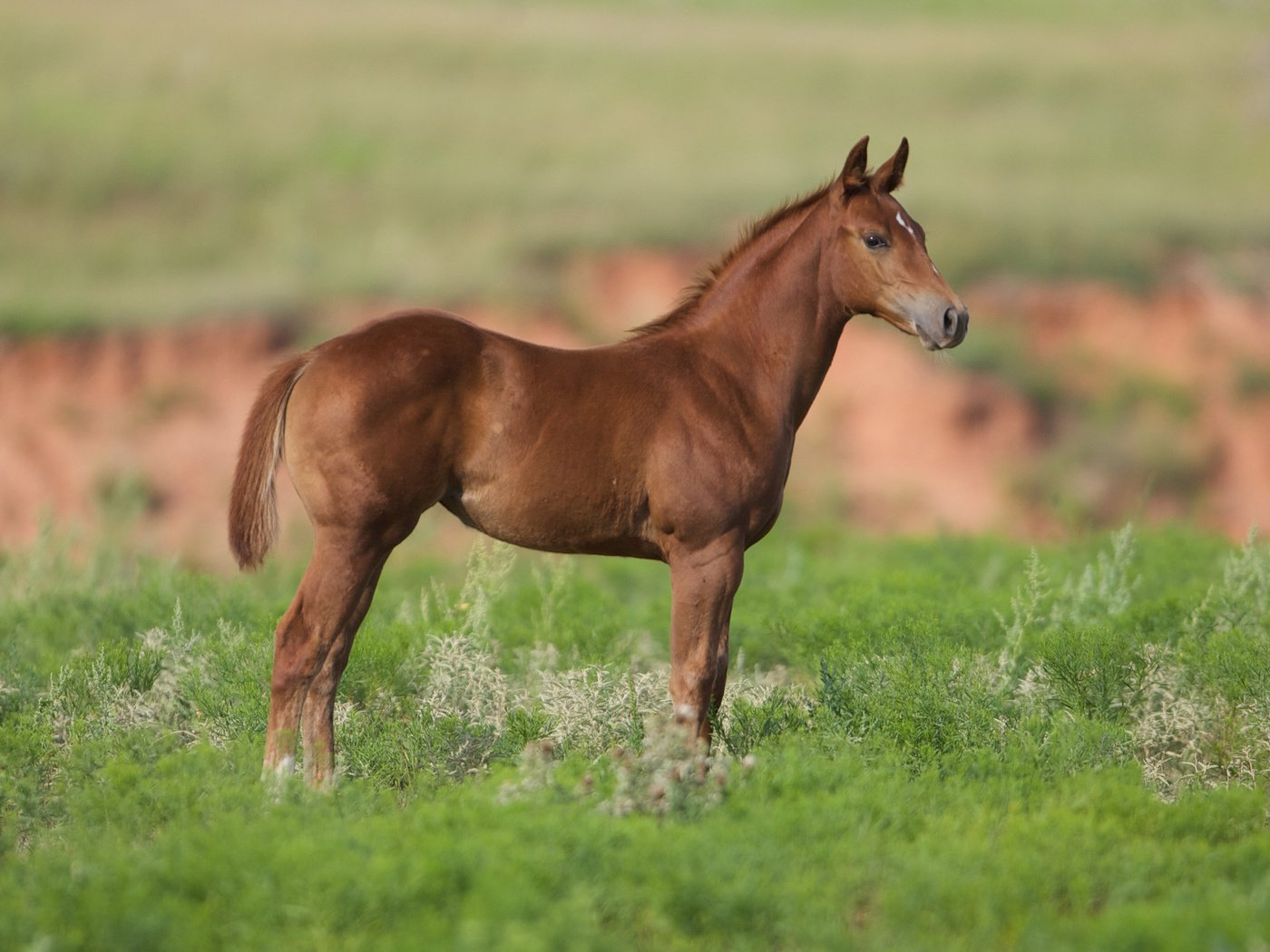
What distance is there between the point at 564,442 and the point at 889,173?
178 cm

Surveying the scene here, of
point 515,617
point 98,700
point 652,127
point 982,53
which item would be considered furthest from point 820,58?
point 98,700

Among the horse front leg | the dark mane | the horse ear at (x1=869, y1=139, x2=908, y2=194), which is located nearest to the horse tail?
the dark mane

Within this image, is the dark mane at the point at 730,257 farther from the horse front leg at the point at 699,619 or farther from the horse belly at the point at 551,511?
the horse front leg at the point at 699,619

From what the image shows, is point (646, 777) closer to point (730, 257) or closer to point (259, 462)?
point (259, 462)

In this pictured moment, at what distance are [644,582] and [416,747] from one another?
5179 mm

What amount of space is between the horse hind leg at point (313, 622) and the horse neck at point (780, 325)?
5.44 ft

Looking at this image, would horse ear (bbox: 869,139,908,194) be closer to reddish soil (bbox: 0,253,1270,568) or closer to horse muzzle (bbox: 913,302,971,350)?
horse muzzle (bbox: 913,302,971,350)

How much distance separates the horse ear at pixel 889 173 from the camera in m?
5.83

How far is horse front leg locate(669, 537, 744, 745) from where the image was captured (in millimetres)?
5488

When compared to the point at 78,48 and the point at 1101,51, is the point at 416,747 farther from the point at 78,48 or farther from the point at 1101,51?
the point at 1101,51

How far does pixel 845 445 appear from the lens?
732 inches

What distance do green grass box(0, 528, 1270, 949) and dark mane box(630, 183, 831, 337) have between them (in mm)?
1582

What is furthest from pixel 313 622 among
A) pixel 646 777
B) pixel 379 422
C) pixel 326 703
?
pixel 646 777

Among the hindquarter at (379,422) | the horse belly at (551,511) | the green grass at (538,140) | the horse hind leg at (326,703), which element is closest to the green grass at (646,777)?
the horse hind leg at (326,703)
